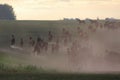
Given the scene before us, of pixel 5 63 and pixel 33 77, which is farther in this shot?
pixel 5 63

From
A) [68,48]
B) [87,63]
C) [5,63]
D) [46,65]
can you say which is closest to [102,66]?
[87,63]

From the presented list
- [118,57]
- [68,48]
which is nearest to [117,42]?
[68,48]

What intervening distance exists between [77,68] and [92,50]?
1067 centimetres

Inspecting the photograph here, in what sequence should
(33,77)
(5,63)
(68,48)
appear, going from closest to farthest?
(33,77)
(5,63)
(68,48)

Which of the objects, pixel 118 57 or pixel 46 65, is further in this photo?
pixel 118 57

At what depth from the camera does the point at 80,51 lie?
51719 mm

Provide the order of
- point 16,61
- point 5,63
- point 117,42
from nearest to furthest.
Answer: point 5,63
point 16,61
point 117,42

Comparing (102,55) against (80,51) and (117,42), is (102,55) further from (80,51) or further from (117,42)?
(117,42)

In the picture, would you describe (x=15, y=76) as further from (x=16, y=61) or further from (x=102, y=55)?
(x=102, y=55)

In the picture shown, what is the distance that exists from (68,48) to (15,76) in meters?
24.8

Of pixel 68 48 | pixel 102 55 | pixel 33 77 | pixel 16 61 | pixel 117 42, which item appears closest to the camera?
pixel 33 77

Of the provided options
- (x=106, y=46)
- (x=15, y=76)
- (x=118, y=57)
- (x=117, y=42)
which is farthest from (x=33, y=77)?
(x=117, y=42)

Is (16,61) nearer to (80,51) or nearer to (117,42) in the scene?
(80,51)

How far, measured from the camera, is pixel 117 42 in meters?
62.5
